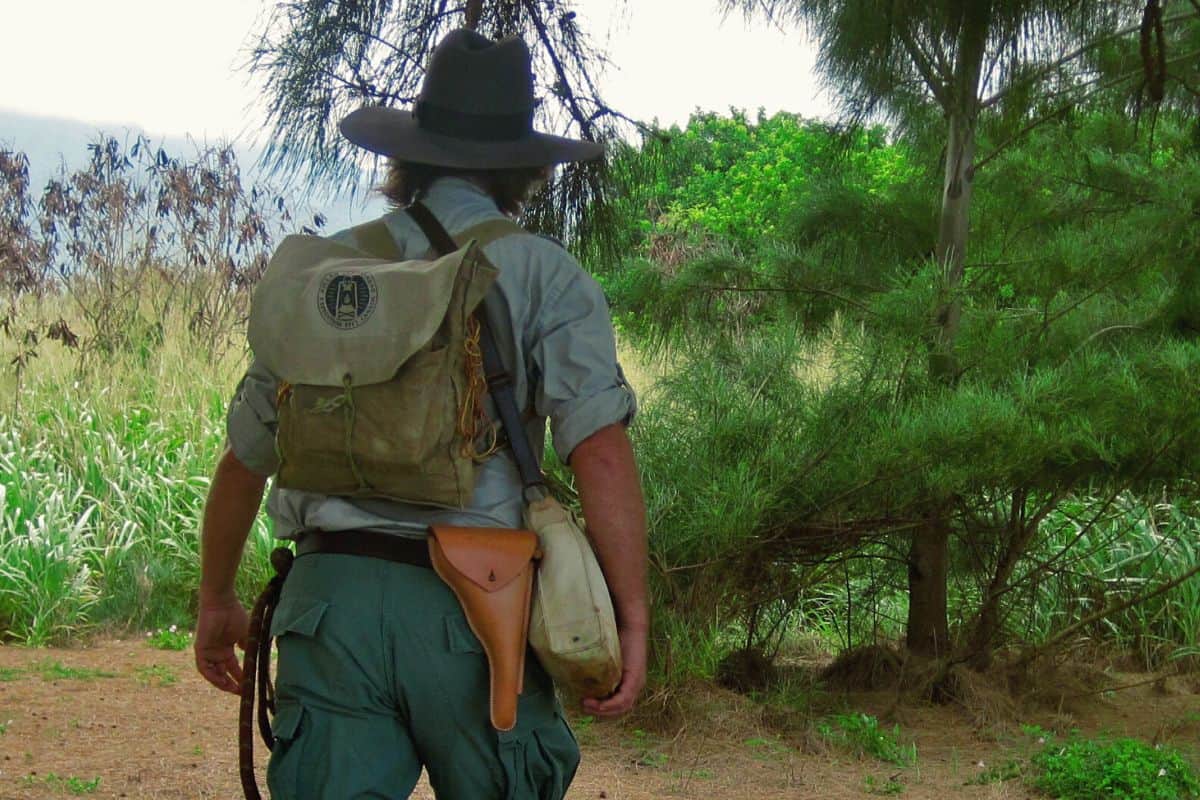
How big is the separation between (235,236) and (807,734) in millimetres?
5872

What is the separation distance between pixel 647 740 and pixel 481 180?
10.0 ft

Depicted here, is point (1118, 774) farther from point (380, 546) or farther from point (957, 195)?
point (380, 546)

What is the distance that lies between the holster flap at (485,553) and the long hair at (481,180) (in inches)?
24.2

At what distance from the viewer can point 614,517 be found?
7.19ft

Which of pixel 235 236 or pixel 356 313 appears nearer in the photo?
pixel 356 313

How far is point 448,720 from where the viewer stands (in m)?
2.10

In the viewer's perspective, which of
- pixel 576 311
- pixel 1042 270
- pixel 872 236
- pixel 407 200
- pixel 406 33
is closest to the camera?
pixel 576 311

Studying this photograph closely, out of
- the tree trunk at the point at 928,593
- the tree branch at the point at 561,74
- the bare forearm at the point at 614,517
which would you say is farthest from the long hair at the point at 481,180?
the tree trunk at the point at 928,593

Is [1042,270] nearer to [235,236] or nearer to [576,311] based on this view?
[576,311]

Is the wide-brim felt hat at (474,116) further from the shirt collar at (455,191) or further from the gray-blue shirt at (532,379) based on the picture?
the gray-blue shirt at (532,379)

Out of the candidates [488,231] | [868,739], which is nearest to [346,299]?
[488,231]

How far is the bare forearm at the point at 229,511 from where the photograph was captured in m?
2.41

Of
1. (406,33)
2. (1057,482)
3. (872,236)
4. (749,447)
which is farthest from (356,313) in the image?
(872,236)

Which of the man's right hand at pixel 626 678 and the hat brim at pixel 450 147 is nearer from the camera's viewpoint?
the man's right hand at pixel 626 678
